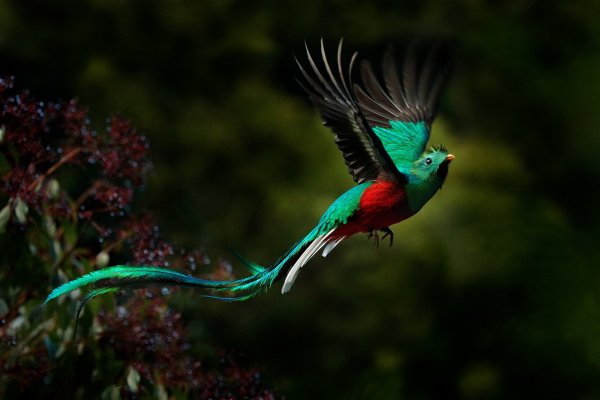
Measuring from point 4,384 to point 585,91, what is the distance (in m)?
3.36

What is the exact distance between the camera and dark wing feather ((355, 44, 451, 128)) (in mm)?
913

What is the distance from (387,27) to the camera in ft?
13.8

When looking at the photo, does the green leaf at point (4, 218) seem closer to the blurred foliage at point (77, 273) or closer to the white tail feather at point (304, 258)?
Answer: the blurred foliage at point (77, 273)

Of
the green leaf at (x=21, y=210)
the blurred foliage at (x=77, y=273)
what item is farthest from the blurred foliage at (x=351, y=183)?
the green leaf at (x=21, y=210)

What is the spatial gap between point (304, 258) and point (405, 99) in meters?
0.29

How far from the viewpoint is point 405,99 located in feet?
3.27

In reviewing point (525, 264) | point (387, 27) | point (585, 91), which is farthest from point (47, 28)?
point (585, 91)

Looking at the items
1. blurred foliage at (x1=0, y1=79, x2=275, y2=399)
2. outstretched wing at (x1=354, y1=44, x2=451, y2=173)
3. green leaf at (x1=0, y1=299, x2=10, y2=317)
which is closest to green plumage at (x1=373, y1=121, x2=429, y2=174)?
outstretched wing at (x1=354, y1=44, x2=451, y2=173)

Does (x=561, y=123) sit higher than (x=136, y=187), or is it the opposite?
(x=561, y=123)

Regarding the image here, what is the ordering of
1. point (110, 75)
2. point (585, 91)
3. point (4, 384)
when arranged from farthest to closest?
point (585, 91) → point (110, 75) → point (4, 384)

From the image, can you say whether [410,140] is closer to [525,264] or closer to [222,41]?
[525,264]

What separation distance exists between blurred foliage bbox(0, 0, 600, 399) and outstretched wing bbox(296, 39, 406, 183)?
1755mm

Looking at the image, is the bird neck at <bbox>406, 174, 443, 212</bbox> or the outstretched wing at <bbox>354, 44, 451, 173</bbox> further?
the outstretched wing at <bbox>354, 44, 451, 173</bbox>

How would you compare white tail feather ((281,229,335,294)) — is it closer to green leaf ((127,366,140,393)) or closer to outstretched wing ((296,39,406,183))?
outstretched wing ((296,39,406,183))
